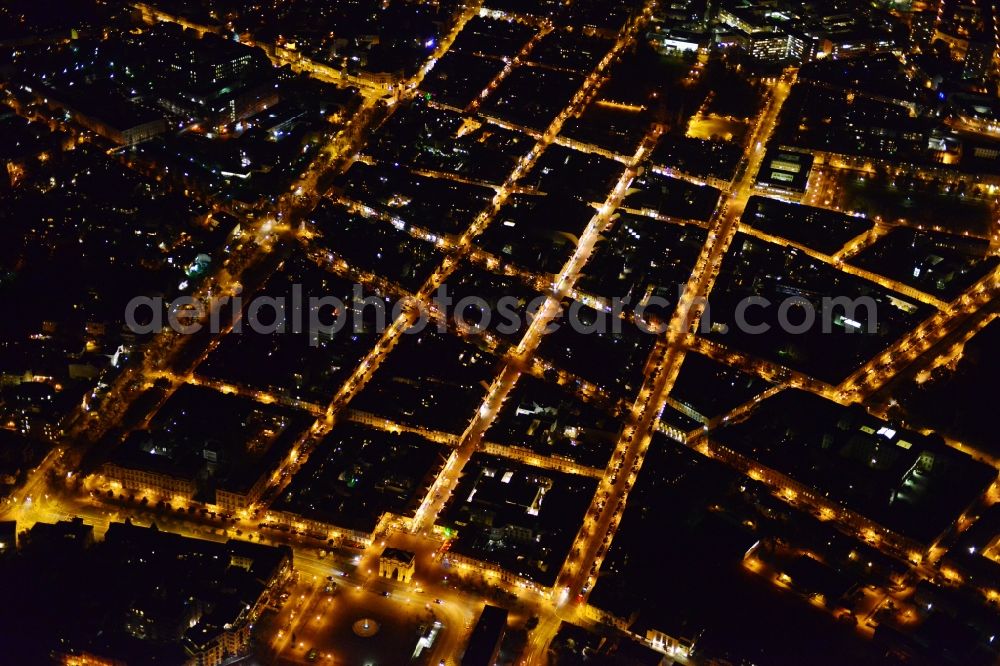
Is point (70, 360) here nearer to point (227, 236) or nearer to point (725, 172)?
point (227, 236)

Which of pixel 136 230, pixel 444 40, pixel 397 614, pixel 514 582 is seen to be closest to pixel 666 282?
pixel 514 582

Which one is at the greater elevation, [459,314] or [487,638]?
[487,638]

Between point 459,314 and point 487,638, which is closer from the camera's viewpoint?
point 487,638

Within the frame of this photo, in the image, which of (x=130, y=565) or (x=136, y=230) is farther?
(x=136, y=230)

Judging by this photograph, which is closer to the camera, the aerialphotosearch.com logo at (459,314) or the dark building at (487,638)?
the dark building at (487,638)

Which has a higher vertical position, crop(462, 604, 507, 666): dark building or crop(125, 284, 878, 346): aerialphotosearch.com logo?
crop(462, 604, 507, 666): dark building

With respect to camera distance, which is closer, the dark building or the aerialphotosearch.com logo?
the dark building

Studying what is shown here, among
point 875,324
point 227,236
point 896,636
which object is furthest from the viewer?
point 227,236

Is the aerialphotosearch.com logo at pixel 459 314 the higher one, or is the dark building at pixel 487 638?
the dark building at pixel 487 638
